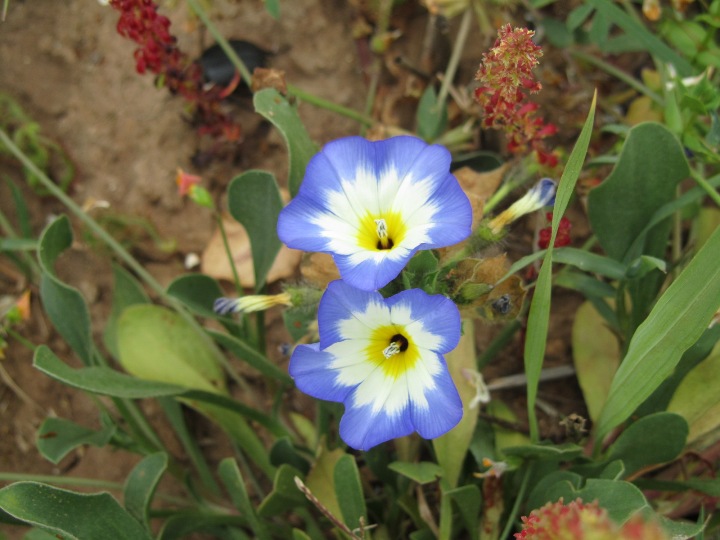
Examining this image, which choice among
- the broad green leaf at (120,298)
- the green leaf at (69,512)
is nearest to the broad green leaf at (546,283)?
the green leaf at (69,512)

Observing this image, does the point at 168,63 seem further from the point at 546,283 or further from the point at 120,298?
the point at 546,283

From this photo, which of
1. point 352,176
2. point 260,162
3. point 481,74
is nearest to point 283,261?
point 260,162

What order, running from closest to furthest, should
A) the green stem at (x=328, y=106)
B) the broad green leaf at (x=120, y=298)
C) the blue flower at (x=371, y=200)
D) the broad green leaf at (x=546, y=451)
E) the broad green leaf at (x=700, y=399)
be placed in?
1. the blue flower at (x=371, y=200)
2. the broad green leaf at (x=546, y=451)
3. the broad green leaf at (x=700, y=399)
4. the green stem at (x=328, y=106)
5. the broad green leaf at (x=120, y=298)

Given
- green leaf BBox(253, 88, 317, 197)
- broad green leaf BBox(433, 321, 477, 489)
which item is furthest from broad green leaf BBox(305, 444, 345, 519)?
green leaf BBox(253, 88, 317, 197)

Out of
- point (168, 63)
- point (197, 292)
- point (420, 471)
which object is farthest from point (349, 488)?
point (168, 63)

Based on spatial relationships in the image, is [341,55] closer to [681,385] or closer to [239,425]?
[239,425]

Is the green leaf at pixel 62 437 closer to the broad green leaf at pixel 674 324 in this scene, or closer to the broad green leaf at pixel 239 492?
the broad green leaf at pixel 239 492
